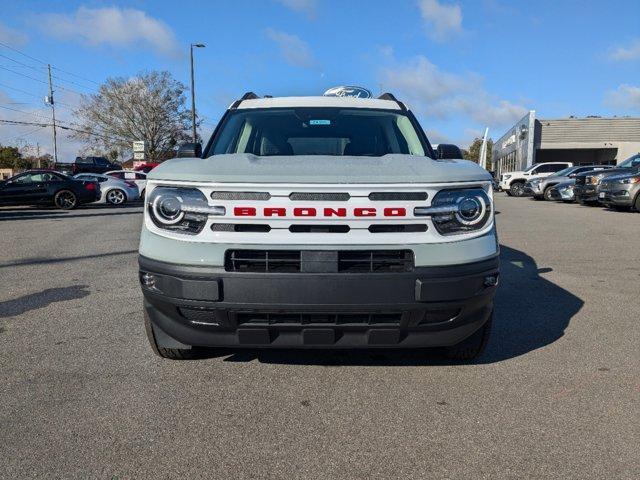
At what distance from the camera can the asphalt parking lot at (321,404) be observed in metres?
2.54

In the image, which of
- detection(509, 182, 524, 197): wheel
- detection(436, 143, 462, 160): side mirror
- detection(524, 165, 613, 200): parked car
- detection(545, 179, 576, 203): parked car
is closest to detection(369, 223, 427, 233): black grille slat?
detection(436, 143, 462, 160): side mirror

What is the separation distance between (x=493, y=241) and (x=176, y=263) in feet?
5.76

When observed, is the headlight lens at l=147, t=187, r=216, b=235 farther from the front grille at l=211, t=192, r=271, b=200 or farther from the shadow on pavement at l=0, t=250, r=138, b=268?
the shadow on pavement at l=0, t=250, r=138, b=268

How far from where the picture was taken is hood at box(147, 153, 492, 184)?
2.99 m

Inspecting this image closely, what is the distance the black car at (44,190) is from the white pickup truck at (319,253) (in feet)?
60.3

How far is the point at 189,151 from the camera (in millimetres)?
4148

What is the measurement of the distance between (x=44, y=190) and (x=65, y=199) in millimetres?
734

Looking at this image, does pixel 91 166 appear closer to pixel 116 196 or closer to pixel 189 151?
pixel 116 196

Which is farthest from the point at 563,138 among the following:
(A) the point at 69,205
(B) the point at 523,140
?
(A) the point at 69,205

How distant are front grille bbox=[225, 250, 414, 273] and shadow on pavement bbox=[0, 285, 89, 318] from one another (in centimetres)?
321

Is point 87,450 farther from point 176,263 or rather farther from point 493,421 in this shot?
point 493,421

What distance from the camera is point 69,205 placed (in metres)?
19.9

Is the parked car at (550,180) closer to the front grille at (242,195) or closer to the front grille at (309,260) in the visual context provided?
the front grille at (309,260)

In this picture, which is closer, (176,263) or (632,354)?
(176,263)
